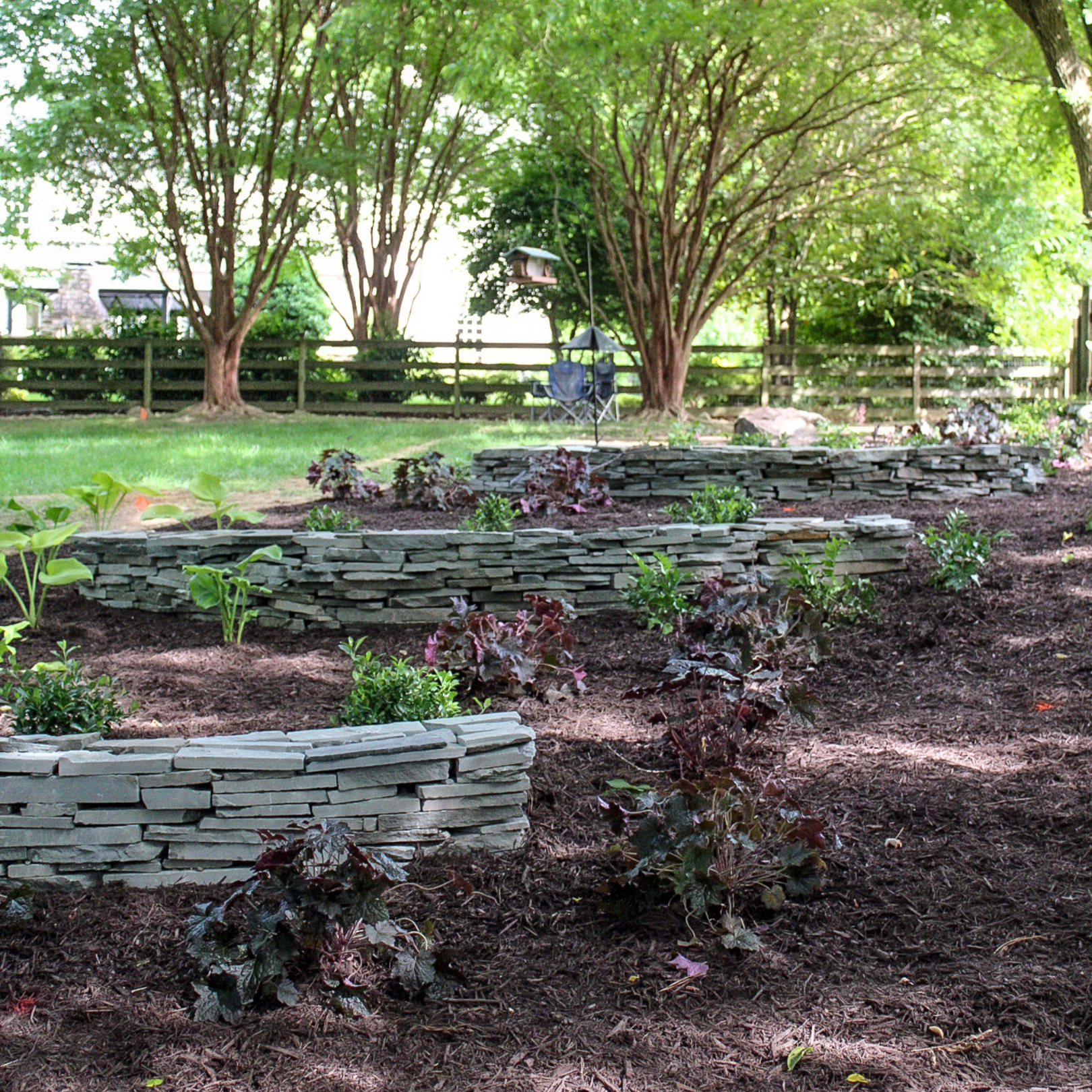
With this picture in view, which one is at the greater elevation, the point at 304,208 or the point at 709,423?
the point at 304,208

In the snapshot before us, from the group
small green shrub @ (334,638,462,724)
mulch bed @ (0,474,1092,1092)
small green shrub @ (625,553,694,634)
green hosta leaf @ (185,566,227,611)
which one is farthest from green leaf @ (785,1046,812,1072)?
green hosta leaf @ (185,566,227,611)

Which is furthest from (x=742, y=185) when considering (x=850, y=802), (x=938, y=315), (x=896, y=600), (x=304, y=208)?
(x=850, y=802)

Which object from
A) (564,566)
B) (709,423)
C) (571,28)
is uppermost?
(571,28)

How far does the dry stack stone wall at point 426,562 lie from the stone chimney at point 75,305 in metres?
31.8

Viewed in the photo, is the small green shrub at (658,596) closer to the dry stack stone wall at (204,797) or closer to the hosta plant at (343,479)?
the dry stack stone wall at (204,797)

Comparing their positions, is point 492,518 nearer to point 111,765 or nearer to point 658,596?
point 658,596

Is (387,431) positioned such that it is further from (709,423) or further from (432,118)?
Answer: (432,118)

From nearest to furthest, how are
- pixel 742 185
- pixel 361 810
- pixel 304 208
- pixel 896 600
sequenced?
pixel 361 810, pixel 896 600, pixel 742 185, pixel 304 208

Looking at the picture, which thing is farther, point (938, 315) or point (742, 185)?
point (938, 315)

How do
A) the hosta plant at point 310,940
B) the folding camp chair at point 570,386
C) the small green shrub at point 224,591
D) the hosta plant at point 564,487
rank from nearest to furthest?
1. the hosta plant at point 310,940
2. the small green shrub at point 224,591
3. the hosta plant at point 564,487
4. the folding camp chair at point 570,386

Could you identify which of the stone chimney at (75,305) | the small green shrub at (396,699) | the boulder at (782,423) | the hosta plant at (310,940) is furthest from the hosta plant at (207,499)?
the stone chimney at (75,305)

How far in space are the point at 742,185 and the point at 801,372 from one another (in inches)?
146

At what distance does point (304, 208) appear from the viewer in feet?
51.1

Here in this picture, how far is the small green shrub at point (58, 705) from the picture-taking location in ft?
9.09
